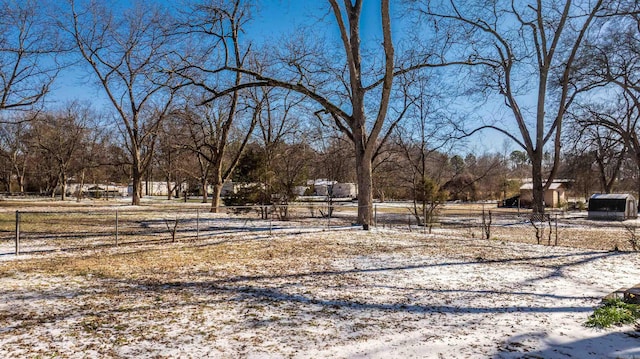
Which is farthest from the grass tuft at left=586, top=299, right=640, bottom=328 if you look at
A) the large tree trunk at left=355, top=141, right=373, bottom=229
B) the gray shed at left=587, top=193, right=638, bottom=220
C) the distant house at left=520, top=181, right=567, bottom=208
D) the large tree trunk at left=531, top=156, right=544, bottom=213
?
the distant house at left=520, top=181, right=567, bottom=208

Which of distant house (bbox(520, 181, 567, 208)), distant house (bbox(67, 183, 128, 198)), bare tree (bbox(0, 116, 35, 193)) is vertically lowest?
distant house (bbox(520, 181, 567, 208))

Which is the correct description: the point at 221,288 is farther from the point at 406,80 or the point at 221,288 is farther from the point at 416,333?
the point at 406,80

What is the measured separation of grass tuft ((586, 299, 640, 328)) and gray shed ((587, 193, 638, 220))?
2715cm

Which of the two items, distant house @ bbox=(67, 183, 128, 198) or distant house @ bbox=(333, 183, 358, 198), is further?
distant house @ bbox=(333, 183, 358, 198)

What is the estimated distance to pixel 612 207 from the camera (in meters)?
27.2

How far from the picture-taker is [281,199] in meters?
19.6

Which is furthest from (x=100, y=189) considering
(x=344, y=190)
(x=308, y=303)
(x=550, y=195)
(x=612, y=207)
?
(x=308, y=303)

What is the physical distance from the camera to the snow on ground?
355 cm

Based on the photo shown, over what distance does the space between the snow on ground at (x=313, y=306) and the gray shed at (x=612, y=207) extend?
73.6 ft

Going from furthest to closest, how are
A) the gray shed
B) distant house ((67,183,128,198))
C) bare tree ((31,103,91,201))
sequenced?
1. distant house ((67,183,128,198))
2. bare tree ((31,103,91,201))
3. the gray shed

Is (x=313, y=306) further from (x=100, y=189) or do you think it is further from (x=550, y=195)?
(x=100, y=189)

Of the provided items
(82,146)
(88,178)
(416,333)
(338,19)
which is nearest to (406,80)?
(338,19)

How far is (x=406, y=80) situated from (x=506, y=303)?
17977 millimetres

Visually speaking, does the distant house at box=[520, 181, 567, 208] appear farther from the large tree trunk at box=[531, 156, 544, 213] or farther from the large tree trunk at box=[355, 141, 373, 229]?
the large tree trunk at box=[355, 141, 373, 229]
